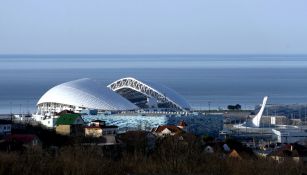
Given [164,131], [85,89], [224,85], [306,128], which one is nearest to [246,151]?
[164,131]

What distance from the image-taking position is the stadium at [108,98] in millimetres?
31891

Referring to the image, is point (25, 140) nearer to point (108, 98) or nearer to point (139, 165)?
point (139, 165)

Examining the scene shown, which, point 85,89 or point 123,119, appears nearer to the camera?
point 123,119

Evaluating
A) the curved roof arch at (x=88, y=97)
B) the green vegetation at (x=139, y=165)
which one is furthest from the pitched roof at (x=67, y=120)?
the green vegetation at (x=139, y=165)

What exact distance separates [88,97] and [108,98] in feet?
2.39

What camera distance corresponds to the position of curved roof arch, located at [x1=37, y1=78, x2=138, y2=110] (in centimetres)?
3175

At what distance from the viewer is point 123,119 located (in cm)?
2897

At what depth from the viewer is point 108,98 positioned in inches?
1270

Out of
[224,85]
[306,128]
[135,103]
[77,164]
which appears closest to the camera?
[77,164]

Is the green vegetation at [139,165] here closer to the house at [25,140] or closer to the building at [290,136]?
→ the house at [25,140]

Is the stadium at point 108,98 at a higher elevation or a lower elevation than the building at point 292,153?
higher

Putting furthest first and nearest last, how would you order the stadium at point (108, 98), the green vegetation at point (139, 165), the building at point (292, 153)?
the stadium at point (108, 98) → the building at point (292, 153) → the green vegetation at point (139, 165)

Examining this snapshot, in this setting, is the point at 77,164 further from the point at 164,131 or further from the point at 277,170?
the point at 164,131

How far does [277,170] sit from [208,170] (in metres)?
0.78
